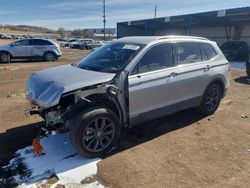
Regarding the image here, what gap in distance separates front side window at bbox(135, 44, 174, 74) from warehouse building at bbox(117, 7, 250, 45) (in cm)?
2132

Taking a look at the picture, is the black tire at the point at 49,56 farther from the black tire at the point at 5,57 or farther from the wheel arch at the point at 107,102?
the wheel arch at the point at 107,102

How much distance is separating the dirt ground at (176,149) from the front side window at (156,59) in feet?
4.42

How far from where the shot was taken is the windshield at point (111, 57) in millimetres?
4967

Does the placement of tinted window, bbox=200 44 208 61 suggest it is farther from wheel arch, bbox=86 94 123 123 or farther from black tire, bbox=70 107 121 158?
black tire, bbox=70 107 121 158

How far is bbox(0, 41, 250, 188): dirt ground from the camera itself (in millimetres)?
4027

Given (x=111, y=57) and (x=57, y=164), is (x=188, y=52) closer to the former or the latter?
(x=111, y=57)

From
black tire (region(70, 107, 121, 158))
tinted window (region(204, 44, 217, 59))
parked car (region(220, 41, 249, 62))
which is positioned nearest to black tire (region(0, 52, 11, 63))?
tinted window (region(204, 44, 217, 59))

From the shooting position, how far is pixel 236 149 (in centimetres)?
497

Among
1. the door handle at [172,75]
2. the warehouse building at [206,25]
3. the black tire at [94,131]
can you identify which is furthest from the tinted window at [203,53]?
the warehouse building at [206,25]

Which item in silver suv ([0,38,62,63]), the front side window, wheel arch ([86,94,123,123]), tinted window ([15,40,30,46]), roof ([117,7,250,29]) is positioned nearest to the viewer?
wheel arch ([86,94,123,123])

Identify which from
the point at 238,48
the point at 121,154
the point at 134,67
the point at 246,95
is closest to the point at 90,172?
the point at 121,154

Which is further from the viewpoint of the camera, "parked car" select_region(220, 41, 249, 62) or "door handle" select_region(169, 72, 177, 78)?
"parked car" select_region(220, 41, 249, 62)

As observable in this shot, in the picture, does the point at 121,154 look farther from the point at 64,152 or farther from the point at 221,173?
the point at 221,173

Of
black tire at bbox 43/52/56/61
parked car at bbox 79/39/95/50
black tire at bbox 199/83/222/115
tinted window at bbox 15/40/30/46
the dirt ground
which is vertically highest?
tinted window at bbox 15/40/30/46
